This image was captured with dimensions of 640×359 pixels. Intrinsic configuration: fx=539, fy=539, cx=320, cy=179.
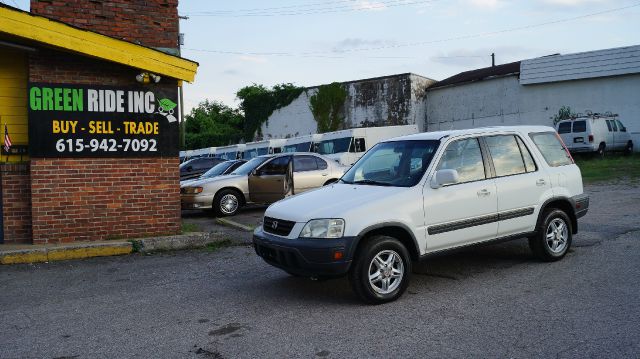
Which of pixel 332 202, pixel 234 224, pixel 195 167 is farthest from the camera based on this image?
pixel 195 167

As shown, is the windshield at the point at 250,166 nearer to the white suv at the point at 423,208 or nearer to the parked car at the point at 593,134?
the white suv at the point at 423,208

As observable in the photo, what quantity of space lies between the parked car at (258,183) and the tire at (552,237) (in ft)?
22.3

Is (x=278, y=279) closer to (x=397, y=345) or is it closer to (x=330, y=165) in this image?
(x=397, y=345)

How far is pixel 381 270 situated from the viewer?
5.47 m

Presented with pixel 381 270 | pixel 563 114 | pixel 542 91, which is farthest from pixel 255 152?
pixel 381 270

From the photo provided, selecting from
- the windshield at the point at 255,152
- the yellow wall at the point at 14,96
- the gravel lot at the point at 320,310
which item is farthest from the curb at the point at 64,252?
the windshield at the point at 255,152

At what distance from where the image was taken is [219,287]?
645 cm

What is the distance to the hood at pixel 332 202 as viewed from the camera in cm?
541

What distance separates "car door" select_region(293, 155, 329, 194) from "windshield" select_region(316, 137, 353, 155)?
624 cm

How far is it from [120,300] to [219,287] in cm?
111

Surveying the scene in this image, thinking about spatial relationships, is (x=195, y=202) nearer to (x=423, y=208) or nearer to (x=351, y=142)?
(x=423, y=208)

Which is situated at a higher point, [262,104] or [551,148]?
[262,104]

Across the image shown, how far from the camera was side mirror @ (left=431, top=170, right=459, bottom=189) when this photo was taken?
5703 millimetres

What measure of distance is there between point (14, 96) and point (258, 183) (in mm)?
6136
